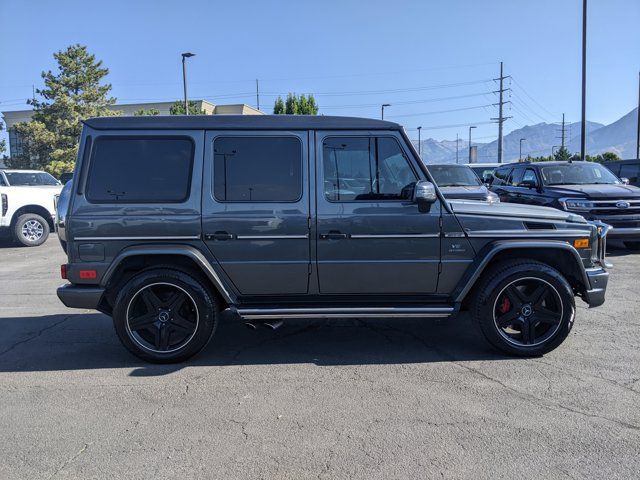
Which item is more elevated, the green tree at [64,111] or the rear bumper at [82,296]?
the green tree at [64,111]

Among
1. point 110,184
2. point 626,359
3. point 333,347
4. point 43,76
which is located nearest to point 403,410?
point 333,347

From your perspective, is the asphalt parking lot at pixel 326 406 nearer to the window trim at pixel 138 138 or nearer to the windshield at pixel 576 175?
the window trim at pixel 138 138

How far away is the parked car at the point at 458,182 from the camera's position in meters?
10.0

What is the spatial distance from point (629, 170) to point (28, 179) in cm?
1641

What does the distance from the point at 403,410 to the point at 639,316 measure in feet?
12.6

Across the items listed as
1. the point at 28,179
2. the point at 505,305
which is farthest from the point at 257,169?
the point at 28,179

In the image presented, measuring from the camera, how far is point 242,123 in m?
4.46

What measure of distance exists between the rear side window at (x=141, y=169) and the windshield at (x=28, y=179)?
10.6 metres

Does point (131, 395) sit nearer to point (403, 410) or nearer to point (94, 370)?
point (94, 370)

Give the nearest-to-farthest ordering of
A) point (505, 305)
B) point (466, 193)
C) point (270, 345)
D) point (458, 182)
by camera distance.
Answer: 1. point (505, 305)
2. point (270, 345)
3. point (466, 193)
4. point (458, 182)

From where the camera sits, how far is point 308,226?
4.41 metres

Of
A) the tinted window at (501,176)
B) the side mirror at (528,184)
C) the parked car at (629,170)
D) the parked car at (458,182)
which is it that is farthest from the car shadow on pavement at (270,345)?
the parked car at (629,170)

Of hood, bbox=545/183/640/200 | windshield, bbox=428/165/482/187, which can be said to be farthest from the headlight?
windshield, bbox=428/165/482/187

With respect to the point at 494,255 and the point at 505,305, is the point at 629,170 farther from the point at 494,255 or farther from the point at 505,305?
the point at 494,255
